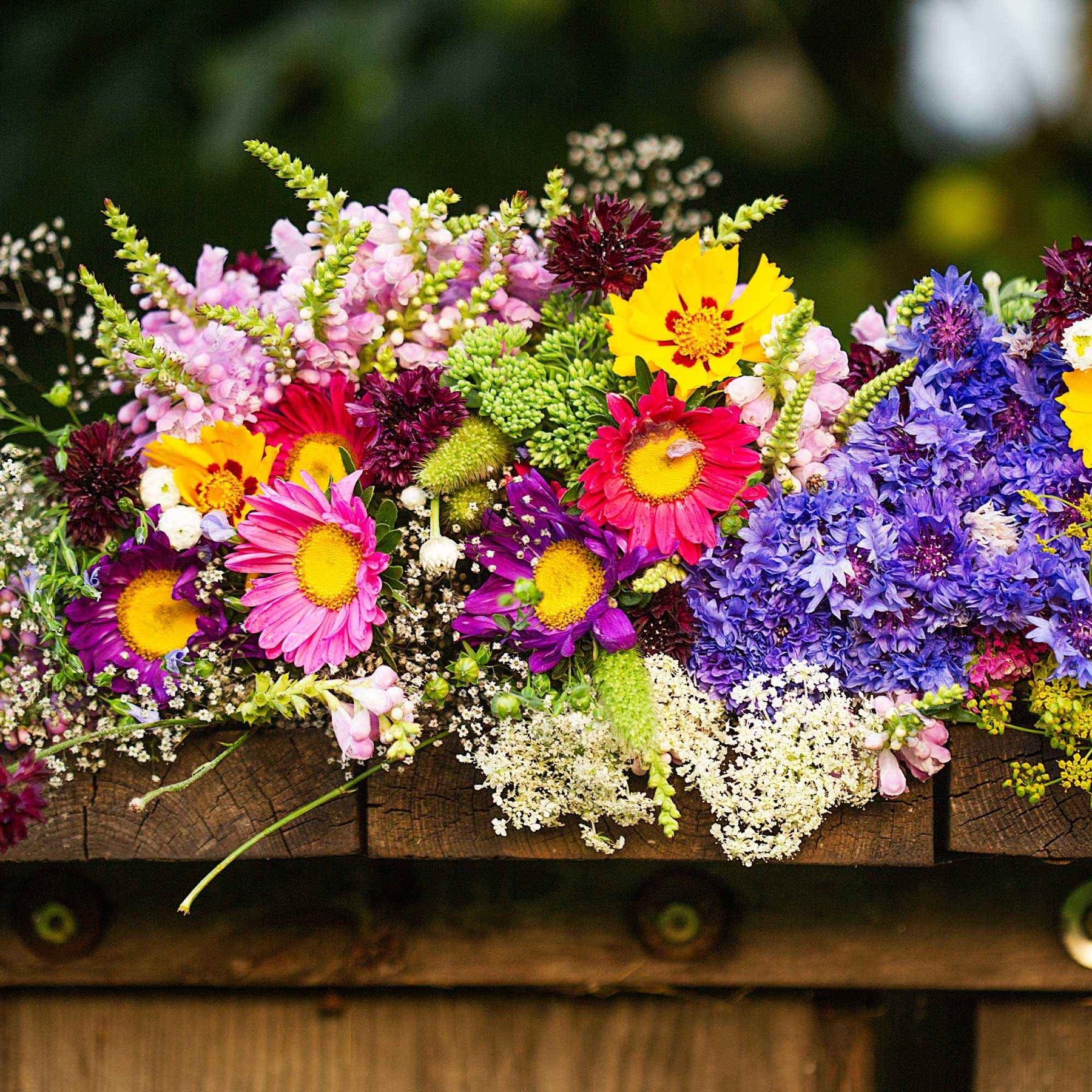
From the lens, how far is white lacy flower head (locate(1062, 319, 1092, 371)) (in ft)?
3.01

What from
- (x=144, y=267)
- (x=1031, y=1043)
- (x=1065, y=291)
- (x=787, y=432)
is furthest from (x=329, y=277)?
(x=1031, y=1043)

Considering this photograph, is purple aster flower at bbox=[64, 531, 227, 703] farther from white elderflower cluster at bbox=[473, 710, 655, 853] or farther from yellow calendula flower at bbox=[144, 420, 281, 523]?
white elderflower cluster at bbox=[473, 710, 655, 853]

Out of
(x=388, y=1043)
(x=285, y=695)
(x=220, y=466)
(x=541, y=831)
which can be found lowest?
(x=388, y=1043)

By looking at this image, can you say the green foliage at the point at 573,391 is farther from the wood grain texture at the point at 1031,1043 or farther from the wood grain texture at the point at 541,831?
the wood grain texture at the point at 1031,1043

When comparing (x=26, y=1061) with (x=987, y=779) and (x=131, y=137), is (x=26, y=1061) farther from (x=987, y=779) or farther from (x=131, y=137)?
(x=131, y=137)

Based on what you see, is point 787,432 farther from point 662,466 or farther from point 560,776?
point 560,776

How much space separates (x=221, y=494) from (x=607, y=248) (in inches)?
16.2

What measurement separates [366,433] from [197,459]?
154mm

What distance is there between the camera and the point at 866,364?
1.05 meters

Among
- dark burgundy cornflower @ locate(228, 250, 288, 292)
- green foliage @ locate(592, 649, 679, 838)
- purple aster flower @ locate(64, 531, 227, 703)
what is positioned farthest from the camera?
dark burgundy cornflower @ locate(228, 250, 288, 292)

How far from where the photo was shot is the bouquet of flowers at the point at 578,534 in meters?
0.93

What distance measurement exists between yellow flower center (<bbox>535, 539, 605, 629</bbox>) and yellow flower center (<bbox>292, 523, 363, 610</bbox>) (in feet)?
0.53

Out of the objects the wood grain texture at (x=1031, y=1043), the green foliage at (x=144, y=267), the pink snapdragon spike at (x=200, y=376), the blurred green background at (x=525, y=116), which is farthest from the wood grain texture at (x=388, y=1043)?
the blurred green background at (x=525, y=116)

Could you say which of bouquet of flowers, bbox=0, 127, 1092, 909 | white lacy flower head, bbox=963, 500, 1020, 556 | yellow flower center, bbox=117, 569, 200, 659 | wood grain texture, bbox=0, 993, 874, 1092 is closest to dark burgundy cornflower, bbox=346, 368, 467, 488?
bouquet of flowers, bbox=0, 127, 1092, 909
